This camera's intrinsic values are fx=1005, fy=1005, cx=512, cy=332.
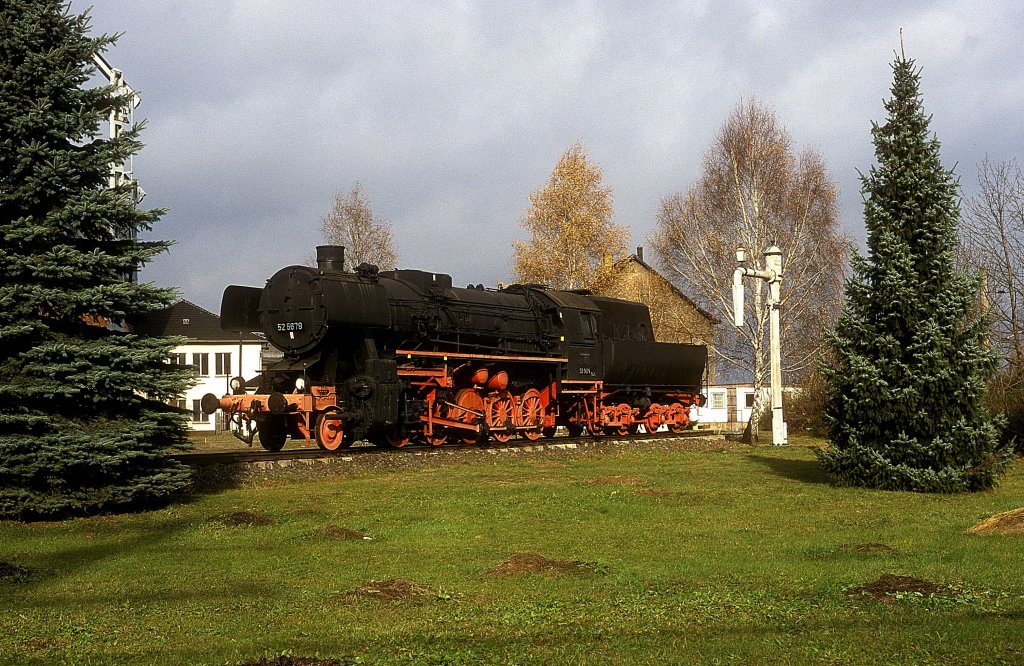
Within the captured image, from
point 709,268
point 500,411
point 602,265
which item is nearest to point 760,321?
point 709,268

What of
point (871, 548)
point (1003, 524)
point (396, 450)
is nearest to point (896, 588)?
point (871, 548)

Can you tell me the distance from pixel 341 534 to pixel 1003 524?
321 inches

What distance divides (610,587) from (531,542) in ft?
9.22

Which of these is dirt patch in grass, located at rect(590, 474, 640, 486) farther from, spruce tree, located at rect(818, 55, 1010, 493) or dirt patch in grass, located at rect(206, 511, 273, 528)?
dirt patch in grass, located at rect(206, 511, 273, 528)

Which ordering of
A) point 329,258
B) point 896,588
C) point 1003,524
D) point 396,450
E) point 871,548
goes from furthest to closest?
point 329,258 → point 396,450 → point 1003,524 → point 871,548 → point 896,588

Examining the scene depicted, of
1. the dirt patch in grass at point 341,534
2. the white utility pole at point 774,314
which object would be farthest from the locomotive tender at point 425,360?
the dirt patch in grass at point 341,534

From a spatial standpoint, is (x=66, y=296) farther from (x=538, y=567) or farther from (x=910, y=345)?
(x=910, y=345)

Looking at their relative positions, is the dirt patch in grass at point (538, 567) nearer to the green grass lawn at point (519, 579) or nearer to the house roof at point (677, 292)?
the green grass lawn at point (519, 579)

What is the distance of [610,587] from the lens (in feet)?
31.1

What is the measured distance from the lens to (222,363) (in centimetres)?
6769

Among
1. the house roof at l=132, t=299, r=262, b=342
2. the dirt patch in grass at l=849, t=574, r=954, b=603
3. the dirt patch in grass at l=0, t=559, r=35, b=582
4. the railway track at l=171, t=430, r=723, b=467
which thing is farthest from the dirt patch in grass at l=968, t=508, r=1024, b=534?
the house roof at l=132, t=299, r=262, b=342

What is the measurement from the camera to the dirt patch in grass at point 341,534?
1252 centimetres

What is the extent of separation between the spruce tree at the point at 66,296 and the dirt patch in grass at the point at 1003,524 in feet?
36.3

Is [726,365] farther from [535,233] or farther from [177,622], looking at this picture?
[177,622]
